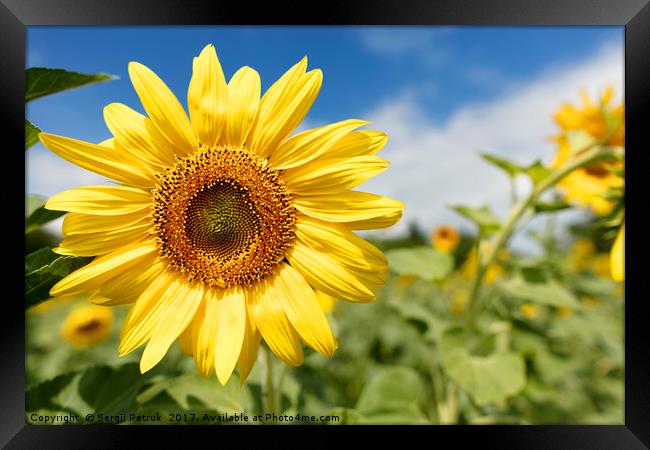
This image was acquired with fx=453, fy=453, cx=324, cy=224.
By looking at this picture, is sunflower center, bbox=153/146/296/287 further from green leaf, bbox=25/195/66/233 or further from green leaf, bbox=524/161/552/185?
green leaf, bbox=524/161/552/185

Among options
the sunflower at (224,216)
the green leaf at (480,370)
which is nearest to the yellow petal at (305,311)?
the sunflower at (224,216)

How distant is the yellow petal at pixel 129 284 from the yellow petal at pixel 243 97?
0.45 meters

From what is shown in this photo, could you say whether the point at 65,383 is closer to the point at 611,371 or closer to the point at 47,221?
the point at 47,221

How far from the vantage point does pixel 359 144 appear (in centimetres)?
109

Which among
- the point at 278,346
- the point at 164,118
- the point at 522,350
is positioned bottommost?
the point at 522,350

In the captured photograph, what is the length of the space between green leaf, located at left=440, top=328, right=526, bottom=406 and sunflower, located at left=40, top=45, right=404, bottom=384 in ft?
2.11

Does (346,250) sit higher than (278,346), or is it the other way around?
(346,250)

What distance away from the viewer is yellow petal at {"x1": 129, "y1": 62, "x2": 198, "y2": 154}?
107cm

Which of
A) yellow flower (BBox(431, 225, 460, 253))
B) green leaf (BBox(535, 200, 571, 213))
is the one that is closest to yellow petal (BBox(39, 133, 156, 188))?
green leaf (BBox(535, 200, 571, 213))

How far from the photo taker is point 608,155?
1707mm

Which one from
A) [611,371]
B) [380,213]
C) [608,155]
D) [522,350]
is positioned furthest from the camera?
[611,371]

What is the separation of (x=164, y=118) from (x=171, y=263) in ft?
1.28

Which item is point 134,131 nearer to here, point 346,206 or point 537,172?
point 346,206
